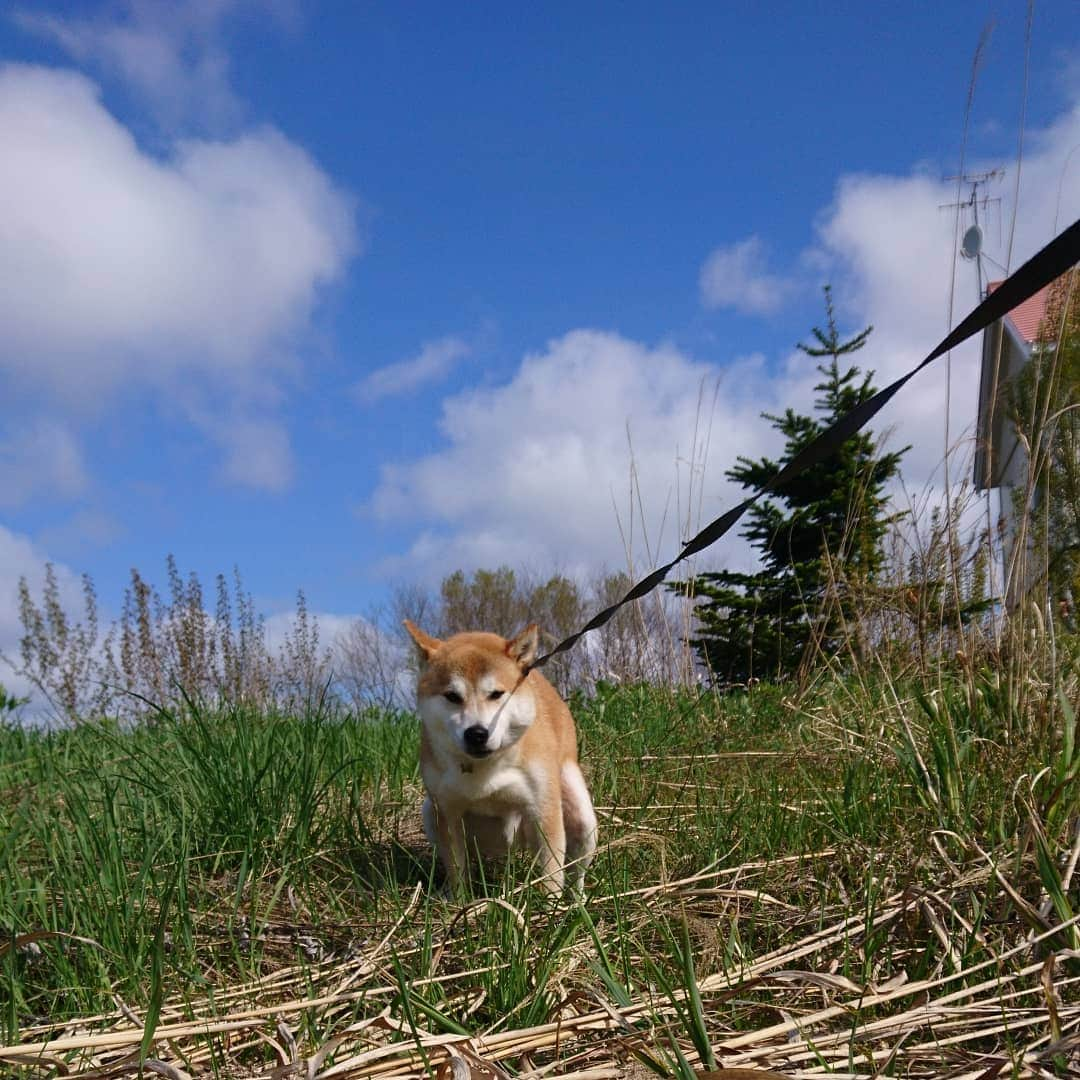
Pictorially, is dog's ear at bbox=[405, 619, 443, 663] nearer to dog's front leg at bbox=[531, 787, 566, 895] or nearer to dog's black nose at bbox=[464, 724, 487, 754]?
dog's black nose at bbox=[464, 724, 487, 754]

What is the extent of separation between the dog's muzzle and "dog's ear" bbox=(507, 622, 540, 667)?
46 centimetres

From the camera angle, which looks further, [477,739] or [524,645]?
[524,645]

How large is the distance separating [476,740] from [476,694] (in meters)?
0.22

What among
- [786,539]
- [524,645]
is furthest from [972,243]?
[786,539]

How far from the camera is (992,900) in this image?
87.2 inches

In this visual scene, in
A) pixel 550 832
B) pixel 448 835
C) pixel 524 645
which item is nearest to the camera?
pixel 448 835

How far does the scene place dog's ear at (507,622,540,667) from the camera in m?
3.71

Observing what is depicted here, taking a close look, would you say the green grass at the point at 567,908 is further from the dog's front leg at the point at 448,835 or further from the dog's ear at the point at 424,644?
the dog's ear at the point at 424,644

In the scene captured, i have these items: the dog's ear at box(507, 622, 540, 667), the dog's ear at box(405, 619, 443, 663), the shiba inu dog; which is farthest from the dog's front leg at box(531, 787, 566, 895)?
the dog's ear at box(405, 619, 443, 663)

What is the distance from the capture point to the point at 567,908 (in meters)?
2.47

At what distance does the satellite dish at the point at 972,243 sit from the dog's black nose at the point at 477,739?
2338 mm

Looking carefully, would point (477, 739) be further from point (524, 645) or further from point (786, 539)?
point (786, 539)

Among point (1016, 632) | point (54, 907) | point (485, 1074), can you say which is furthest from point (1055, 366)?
point (54, 907)

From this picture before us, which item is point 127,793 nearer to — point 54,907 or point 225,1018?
point 54,907
